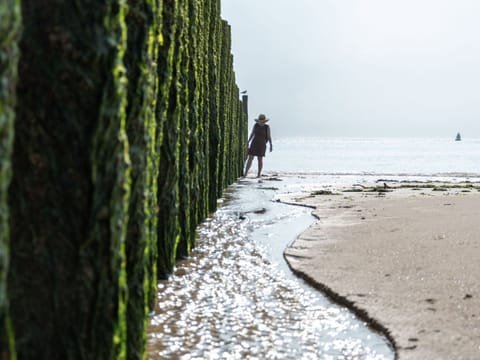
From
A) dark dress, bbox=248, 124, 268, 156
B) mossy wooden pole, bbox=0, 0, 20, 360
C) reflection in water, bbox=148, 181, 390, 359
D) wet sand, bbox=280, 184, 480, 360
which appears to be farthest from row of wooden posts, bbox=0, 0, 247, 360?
dark dress, bbox=248, 124, 268, 156

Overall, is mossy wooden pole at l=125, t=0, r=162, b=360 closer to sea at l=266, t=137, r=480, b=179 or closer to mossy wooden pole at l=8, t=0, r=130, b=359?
mossy wooden pole at l=8, t=0, r=130, b=359

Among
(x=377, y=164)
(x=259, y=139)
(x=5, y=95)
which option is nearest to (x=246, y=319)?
(x=5, y=95)

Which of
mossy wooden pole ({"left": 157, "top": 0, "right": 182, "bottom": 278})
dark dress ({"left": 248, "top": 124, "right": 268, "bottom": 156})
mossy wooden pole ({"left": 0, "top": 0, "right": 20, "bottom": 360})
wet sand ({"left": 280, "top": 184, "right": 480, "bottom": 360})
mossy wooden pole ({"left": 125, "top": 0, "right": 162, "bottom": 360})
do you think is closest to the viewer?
mossy wooden pole ({"left": 0, "top": 0, "right": 20, "bottom": 360})

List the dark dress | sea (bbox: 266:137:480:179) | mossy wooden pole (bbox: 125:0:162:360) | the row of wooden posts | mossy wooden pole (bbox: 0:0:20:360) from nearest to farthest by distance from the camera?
mossy wooden pole (bbox: 0:0:20:360) < the row of wooden posts < mossy wooden pole (bbox: 125:0:162:360) < the dark dress < sea (bbox: 266:137:480:179)

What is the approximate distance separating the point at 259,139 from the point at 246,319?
14581 mm

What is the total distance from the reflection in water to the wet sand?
0.50 ft

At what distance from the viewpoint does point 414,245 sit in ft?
14.2

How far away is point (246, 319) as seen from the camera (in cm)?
268

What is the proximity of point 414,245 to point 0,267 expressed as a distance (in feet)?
11.9

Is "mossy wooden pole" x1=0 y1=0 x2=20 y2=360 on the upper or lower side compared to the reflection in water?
upper

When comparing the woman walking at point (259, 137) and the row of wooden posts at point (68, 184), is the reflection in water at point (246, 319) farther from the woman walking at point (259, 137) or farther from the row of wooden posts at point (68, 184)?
the woman walking at point (259, 137)

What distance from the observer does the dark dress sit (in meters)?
17.1

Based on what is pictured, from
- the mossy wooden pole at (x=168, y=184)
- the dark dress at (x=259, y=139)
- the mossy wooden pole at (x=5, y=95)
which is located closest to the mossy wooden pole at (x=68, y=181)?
the mossy wooden pole at (x=5, y=95)

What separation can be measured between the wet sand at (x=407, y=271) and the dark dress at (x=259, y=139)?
1069 centimetres
